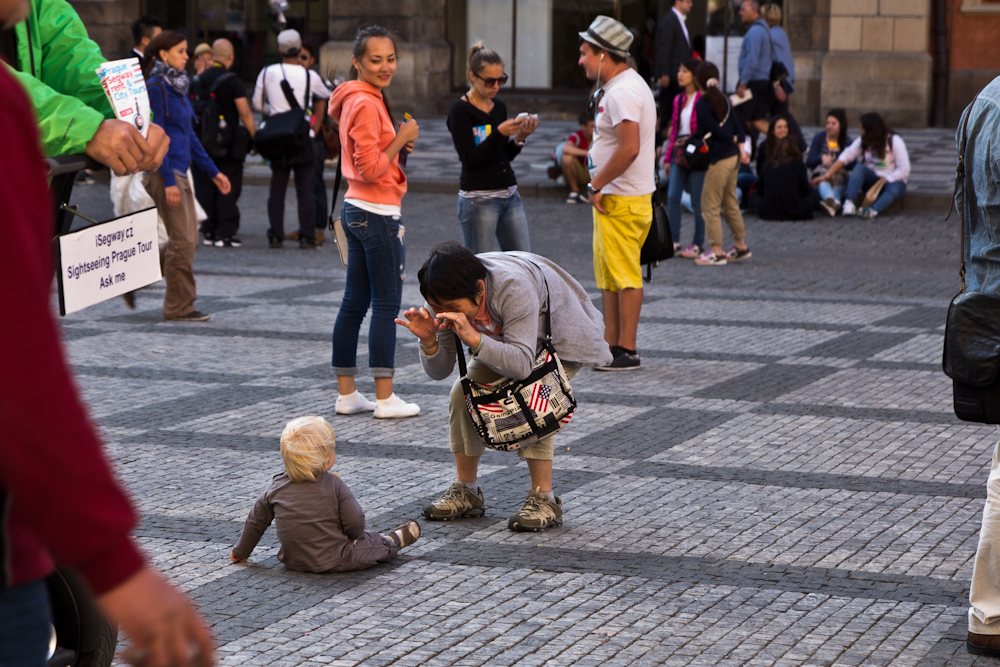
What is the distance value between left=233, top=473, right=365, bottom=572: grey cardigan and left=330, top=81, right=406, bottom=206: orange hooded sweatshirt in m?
2.35

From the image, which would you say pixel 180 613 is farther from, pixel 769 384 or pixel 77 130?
pixel 769 384

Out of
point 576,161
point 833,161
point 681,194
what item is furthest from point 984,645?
point 576,161

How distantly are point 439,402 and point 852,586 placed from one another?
10.3 feet

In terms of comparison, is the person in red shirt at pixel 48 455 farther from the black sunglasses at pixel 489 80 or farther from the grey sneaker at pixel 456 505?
the black sunglasses at pixel 489 80

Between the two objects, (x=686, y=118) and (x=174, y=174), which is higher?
(x=686, y=118)

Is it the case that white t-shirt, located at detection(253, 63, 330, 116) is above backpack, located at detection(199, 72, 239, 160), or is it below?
above

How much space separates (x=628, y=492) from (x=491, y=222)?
2.91m

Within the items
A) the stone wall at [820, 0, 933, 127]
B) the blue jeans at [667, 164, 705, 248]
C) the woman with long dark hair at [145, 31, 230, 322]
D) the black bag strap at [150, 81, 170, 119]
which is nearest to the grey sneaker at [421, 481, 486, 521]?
the woman with long dark hair at [145, 31, 230, 322]

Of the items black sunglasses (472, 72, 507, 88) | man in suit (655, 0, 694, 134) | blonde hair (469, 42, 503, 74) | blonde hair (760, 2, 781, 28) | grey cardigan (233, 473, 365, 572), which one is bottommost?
grey cardigan (233, 473, 365, 572)

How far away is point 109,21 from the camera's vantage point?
25.8m

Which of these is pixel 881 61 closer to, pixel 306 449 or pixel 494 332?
pixel 494 332

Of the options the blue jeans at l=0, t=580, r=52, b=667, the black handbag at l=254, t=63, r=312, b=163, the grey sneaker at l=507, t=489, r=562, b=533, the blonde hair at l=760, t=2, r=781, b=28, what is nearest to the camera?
the blue jeans at l=0, t=580, r=52, b=667

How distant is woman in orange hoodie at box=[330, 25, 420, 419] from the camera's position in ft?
21.0

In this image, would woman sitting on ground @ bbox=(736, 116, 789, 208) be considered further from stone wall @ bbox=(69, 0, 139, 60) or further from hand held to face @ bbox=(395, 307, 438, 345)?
stone wall @ bbox=(69, 0, 139, 60)
